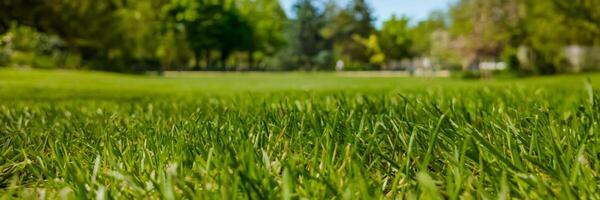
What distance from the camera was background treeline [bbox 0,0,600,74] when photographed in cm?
2835

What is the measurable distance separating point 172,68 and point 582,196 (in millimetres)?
75390

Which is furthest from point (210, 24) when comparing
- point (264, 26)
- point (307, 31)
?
point (307, 31)

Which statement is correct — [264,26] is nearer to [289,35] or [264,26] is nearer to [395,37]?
[289,35]

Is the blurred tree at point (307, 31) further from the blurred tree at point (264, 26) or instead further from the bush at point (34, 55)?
the bush at point (34, 55)

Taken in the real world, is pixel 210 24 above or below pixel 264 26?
above

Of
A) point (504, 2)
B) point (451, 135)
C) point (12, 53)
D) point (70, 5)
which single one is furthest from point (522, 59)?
point (451, 135)

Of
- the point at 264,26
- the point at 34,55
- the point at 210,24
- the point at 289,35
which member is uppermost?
the point at 210,24

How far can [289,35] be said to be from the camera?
91062 mm

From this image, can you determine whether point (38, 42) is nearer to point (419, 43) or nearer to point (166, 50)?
point (166, 50)

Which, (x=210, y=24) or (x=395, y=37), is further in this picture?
(x=395, y=37)

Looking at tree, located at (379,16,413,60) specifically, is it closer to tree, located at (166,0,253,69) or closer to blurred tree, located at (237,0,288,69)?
blurred tree, located at (237,0,288,69)

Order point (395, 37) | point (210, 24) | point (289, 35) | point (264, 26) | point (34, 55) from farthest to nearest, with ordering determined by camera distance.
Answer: point (289, 35) < point (395, 37) < point (264, 26) < point (210, 24) < point (34, 55)

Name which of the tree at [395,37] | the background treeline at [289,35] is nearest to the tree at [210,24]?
the background treeline at [289,35]

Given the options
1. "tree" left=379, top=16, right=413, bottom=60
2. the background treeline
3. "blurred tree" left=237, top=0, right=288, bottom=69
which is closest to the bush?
the background treeline
